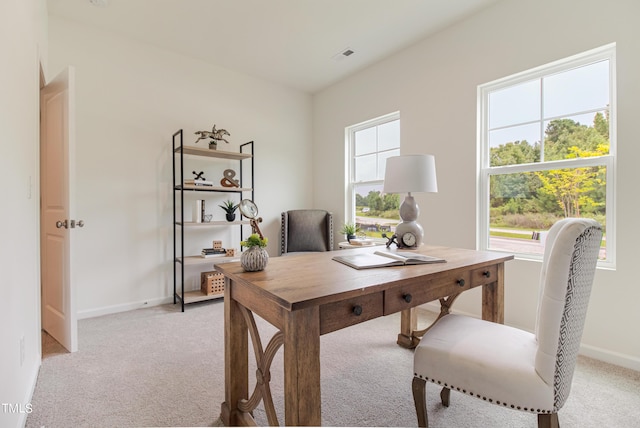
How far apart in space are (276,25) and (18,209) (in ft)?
8.07

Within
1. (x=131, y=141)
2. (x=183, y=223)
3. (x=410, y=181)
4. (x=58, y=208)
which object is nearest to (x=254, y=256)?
(x=410, y=181)

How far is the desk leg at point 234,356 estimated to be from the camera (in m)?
1.36

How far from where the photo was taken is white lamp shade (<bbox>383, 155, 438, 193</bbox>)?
6.22ft

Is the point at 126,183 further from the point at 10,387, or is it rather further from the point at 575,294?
the point at 575,294

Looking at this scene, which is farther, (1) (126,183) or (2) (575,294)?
(1) (126,183)

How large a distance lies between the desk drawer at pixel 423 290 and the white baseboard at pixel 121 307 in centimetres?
286

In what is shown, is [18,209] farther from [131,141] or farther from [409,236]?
[409,236]

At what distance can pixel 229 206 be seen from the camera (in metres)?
3.42

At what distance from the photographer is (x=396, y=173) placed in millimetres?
1945

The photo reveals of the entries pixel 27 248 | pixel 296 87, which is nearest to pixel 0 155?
pixel 27 248

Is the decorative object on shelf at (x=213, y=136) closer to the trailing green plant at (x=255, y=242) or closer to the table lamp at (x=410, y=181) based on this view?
the table lamp at (x=410, y=181)

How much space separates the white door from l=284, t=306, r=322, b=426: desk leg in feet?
6.47

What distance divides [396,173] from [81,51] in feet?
10.2

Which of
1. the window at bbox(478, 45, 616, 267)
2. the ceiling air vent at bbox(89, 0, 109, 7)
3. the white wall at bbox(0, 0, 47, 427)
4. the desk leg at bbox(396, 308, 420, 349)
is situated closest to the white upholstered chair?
the desk leg at bbox(396, 308, 420, 349)
